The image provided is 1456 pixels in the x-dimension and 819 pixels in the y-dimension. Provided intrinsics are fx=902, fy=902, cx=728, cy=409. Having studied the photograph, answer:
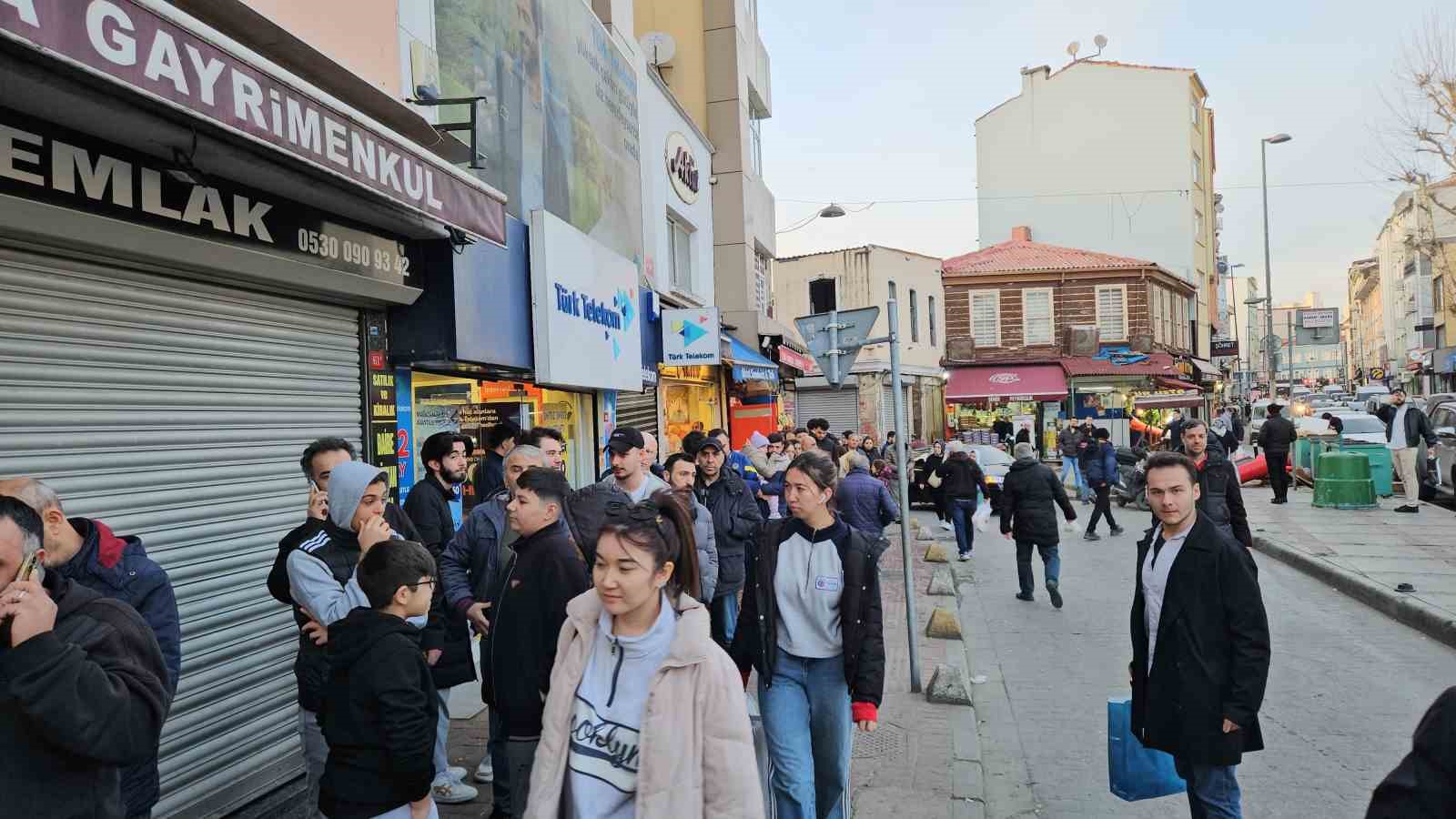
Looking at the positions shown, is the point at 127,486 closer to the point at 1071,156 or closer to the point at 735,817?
the point at 735,817

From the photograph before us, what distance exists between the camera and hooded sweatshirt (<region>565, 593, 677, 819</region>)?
2.58 metres

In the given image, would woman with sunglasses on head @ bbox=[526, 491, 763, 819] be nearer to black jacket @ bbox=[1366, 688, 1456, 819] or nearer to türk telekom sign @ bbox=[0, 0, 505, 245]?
black jacket @ bbox=[1366, 688, 1456, 819]

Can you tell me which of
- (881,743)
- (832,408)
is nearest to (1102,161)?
(832,408)

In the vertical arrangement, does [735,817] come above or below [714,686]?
below

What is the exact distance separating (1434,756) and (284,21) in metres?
6.19

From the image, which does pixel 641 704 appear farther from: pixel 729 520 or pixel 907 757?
pixel 729 520

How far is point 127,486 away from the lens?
15.1 ft

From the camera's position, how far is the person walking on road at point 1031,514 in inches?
386

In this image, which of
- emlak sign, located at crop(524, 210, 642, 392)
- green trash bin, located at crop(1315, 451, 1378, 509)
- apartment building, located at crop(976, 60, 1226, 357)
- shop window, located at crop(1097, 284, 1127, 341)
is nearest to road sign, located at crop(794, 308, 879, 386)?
emlak sign, located at crop(524, 210, 642, 392)

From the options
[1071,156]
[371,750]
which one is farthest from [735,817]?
[1071,156]

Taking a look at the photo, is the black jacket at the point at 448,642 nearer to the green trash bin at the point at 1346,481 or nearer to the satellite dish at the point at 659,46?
the satellite dish at the point at 659,46

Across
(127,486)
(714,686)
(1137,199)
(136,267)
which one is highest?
(1137,199)

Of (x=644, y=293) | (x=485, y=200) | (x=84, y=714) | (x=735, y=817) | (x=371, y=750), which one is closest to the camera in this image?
(x=84, y=714)

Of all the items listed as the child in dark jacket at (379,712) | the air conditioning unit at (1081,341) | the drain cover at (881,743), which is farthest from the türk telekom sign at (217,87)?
the air conditioning unit at (1081,341)
